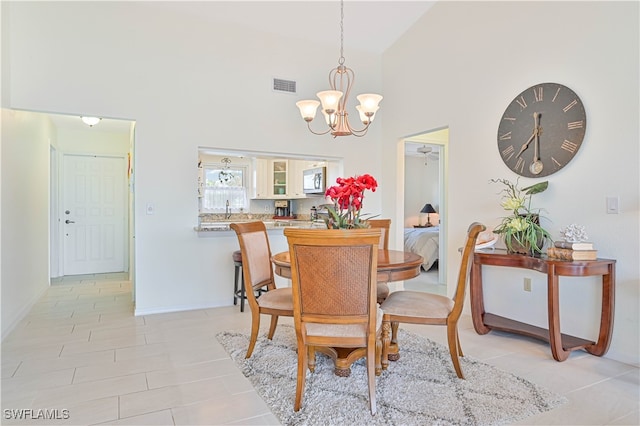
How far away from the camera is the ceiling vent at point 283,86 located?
449cm

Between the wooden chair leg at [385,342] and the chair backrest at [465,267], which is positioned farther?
the wooden chair leg at [385,342]

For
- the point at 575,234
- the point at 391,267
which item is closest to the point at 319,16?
the point at 391,267

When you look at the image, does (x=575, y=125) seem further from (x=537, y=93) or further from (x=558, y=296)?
(x=558, y=296)

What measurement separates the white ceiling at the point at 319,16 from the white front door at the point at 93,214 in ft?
8.02


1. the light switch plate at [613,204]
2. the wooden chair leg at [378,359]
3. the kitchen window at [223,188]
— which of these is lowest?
the wooden chair leg at [378,359]

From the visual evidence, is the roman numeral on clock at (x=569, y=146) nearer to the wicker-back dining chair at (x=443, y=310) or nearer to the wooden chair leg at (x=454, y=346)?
the wicker-back dining chair at (x=443, y=310)

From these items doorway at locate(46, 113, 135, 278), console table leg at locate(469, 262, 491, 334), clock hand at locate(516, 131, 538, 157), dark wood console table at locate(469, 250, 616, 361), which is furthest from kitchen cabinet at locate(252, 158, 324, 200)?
dark wood console table at locate(469, 250, 616, 361)

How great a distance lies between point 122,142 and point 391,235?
192 inches

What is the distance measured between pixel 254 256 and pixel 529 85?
277cm

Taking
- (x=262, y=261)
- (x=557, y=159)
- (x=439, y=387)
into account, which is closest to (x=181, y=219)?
(x=262, y=261)

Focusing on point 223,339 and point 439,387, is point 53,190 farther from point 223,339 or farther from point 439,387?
point 439,387

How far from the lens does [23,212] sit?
12.8 ft

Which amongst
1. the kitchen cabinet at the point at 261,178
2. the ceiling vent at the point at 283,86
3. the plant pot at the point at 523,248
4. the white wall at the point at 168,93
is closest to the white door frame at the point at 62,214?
the kitchen cabinet at the point at 261,178

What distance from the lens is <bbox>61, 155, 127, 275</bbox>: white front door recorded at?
620cm
